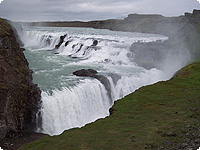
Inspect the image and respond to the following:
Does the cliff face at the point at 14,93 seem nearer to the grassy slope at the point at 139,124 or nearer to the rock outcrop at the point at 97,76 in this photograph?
the grassy slope at the point at 139,124

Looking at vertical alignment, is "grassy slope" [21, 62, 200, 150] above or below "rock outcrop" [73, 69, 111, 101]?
above

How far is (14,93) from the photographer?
21.5 meters

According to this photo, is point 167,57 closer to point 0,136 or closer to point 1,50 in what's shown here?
point 1,50

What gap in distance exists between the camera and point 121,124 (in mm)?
15391

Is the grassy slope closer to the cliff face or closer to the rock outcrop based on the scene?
the cliff face

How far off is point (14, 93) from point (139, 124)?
1195cm

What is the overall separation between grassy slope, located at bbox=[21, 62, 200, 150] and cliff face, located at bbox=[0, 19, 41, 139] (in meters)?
7.10

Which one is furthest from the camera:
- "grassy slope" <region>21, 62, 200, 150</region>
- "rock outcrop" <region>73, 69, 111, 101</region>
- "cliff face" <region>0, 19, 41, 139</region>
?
"rock outcrop" <region>73, 69, 111, 101</region>

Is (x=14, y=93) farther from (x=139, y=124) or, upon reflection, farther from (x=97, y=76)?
(x=97, y=76)

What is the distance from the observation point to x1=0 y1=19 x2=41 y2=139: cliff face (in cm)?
1984

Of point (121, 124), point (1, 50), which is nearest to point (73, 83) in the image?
point (1, 50)

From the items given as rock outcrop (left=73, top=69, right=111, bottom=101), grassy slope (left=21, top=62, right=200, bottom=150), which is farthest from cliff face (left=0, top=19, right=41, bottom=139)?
rock outcrop (left=73, top=69, right=111, bottom=101)

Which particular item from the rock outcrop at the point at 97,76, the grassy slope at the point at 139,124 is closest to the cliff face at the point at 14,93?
the grassy slope at the point at 139,124

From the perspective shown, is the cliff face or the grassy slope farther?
the cliff face
